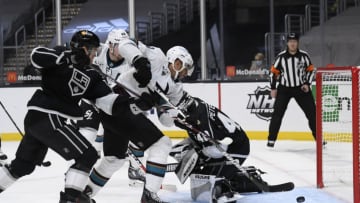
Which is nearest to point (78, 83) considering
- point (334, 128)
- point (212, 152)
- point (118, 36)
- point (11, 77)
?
point (118, 36)

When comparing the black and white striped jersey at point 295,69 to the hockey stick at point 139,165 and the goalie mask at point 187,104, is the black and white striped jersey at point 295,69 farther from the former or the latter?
the goalie mask at point 187,104

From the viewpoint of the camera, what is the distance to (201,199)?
149 inches

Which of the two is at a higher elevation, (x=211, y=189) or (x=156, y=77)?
(x=156, y=77)

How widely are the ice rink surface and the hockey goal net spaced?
4.9 inches

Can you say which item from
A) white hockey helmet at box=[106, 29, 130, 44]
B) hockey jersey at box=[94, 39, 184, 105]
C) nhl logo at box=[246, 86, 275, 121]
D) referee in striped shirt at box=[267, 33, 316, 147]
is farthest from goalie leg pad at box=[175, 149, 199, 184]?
nhl logo at box=[246, 86, 275, 121]

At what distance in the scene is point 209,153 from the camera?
3.73 metres

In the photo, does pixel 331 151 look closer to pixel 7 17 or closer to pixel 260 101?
pixel 260 101

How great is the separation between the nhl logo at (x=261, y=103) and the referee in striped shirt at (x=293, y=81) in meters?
0.79

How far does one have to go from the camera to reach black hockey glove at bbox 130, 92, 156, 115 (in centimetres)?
343

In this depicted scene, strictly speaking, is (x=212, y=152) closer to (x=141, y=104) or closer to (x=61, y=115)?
(x=141, y=104)

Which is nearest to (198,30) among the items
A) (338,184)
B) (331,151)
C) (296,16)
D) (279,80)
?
(296,16)

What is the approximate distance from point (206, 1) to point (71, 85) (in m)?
5.39

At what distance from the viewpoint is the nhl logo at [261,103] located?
7.33 metres

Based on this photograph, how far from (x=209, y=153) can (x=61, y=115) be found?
0.93m
